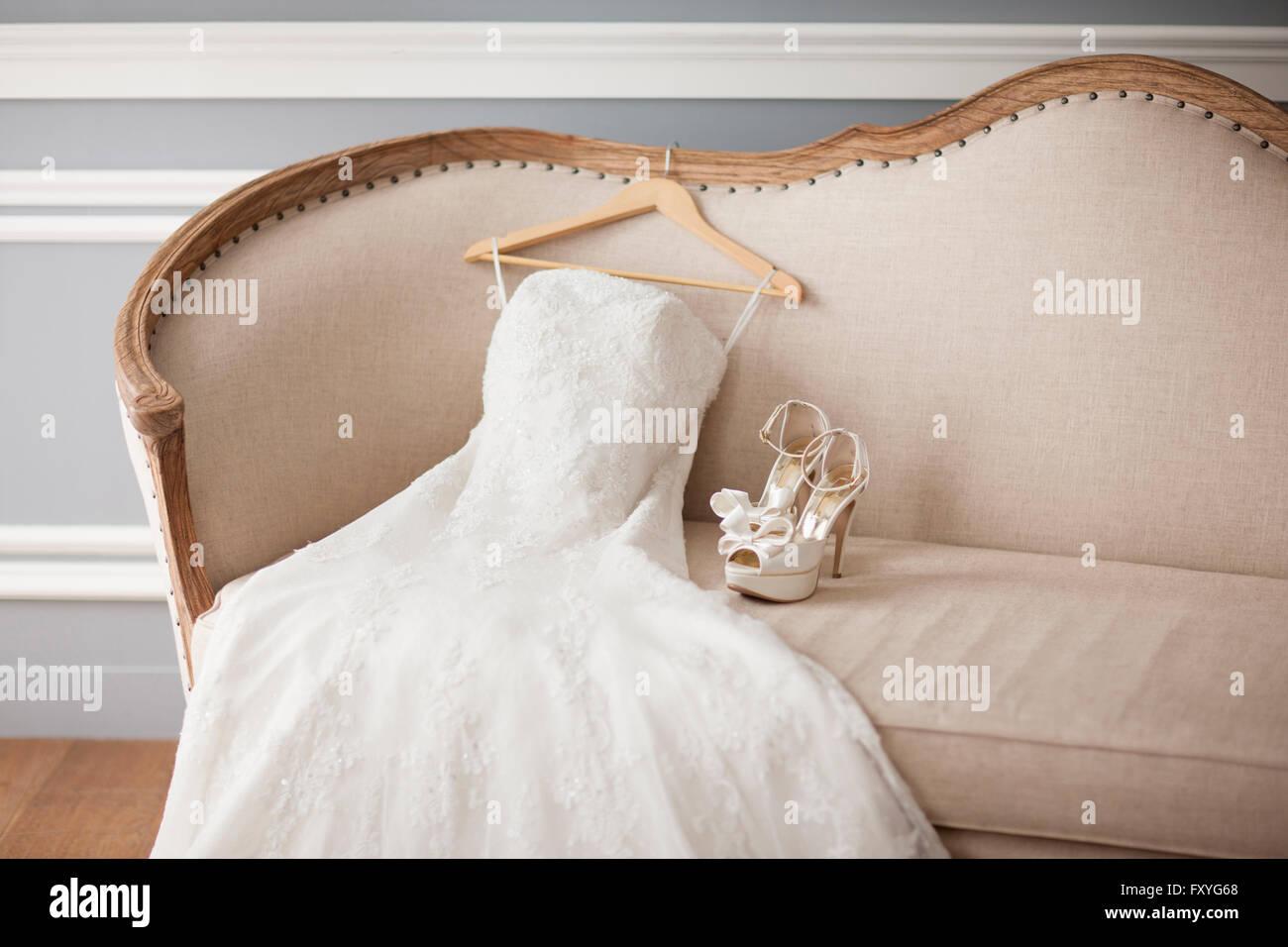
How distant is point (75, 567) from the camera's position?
6.53ft

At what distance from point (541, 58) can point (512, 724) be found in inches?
52.5

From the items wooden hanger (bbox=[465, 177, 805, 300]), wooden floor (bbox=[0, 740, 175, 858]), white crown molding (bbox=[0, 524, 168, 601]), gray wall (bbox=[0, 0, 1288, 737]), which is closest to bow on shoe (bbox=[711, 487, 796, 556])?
wooden hanger (bbox=[465, 177, 805, 300])

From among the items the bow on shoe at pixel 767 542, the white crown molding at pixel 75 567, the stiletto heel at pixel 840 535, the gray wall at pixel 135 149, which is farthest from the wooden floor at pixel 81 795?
the stiletto heel at pixel 840 535

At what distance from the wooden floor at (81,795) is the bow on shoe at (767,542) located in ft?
3.69

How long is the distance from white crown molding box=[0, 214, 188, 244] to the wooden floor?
1.02 meters

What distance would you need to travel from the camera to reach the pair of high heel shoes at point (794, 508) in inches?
49.7

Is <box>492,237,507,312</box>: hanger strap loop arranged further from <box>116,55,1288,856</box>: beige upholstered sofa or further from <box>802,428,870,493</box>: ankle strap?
<box>802,428,870,493</box>: ankle strap

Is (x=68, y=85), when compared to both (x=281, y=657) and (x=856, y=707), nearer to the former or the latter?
(x=281, y=657)

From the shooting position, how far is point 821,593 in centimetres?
133

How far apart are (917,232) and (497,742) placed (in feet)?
3.49

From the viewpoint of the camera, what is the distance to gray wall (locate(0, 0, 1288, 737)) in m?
1.82

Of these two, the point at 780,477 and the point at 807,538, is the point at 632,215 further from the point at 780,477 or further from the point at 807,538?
the point at 807,538

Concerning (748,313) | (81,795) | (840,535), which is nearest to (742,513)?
(840,535)
